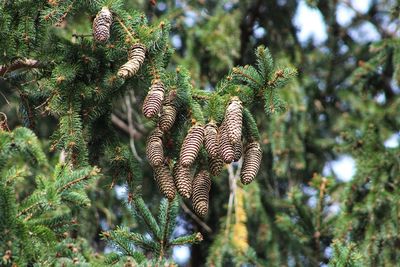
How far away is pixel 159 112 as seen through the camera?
9.30ft

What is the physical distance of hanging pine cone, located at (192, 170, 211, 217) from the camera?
2.80 m

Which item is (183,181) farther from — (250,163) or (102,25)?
(102,25)

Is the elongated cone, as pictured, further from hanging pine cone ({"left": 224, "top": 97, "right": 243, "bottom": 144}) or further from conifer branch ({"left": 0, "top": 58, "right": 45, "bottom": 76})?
conifer branch ({"left": 0, "top": 58, "right": 45, "bottom": 76})

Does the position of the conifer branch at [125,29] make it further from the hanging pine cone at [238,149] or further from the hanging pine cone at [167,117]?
the hanging pine cone at [238,149]

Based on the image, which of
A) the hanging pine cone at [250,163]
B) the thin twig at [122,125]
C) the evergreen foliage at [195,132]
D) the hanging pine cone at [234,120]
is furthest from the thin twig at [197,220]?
the hanging pine cone at [234,120]

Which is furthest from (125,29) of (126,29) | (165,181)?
(165,181)

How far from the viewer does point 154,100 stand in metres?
2.79

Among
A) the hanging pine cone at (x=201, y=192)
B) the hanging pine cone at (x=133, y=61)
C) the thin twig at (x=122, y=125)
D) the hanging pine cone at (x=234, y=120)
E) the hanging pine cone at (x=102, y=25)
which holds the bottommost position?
the hanging pine cone at (x=201, y=192)

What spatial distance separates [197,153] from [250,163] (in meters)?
0.20

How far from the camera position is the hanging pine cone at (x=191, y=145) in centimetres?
273

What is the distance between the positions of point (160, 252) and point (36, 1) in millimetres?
1074

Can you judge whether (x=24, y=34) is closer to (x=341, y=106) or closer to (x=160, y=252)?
(x=160, y=252)

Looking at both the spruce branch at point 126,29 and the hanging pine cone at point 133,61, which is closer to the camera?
the hanging pine cone at point 133,61

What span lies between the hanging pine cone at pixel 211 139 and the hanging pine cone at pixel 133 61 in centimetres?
31
